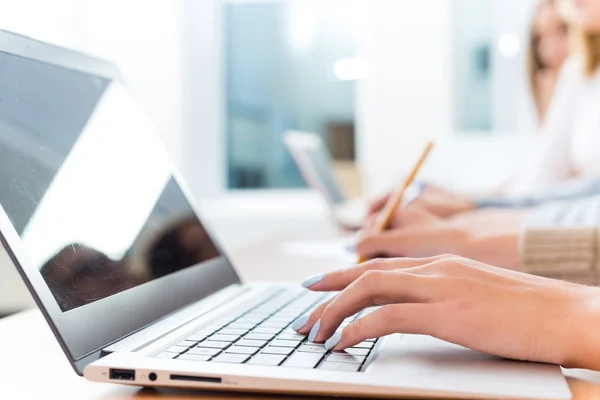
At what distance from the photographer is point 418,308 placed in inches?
19.1

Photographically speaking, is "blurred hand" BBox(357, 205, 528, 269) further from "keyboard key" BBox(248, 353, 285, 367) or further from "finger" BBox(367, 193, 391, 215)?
"keyboard key" BBox(248, 353, 285, 367)

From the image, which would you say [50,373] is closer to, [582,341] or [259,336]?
[259,336]

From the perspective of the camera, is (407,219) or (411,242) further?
(407,219)

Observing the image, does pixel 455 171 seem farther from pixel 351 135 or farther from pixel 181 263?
pixel 181 263

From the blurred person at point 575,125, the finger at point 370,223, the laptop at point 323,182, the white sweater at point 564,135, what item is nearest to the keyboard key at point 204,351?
the finger at point 370,223

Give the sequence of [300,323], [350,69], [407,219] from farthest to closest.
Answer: [350,69] → [407,219] → [300,323]

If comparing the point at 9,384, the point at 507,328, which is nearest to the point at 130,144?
the point at 9,384

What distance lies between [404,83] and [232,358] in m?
3.01

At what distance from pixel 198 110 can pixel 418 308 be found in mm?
3246

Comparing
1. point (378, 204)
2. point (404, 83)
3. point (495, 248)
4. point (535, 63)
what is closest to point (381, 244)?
point (495, 248)

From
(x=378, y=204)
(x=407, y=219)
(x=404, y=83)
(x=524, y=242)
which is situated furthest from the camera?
(x=404, y=83)

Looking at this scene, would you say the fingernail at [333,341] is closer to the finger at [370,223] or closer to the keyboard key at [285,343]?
the keyboard key at [285,343]

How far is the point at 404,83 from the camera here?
11.1 feet

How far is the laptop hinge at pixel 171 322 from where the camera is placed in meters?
0.52
